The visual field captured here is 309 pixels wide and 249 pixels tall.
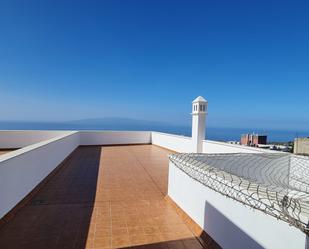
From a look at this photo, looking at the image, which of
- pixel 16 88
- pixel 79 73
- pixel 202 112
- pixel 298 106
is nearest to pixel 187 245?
pixel 202 112

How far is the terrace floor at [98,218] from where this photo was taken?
2396 mm

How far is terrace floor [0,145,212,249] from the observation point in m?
2.40

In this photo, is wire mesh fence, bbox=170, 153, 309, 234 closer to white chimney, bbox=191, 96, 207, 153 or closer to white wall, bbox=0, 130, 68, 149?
white chimney, bbox=191, 96, 207, 153

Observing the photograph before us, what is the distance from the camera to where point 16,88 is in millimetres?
25625

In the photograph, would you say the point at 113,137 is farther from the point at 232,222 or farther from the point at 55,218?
the point at 232,222

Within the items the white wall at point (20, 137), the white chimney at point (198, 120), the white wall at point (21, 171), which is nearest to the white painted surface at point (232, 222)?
the white wall at point (21, 171)

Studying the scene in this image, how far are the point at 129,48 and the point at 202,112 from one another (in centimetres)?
1452

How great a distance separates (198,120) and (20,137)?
835cm

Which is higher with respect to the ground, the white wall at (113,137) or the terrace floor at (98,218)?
the white wall at (113,137)

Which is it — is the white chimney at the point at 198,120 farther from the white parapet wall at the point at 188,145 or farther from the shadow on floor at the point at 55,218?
the shadow on floor at the point at 55,218

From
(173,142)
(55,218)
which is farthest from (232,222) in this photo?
(173,142)

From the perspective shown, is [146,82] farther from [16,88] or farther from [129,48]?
[16,88]

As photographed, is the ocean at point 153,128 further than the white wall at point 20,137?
Yes

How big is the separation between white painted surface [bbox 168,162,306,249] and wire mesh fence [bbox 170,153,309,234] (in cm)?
7
